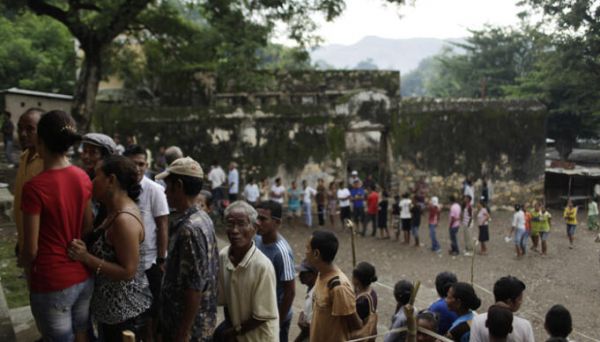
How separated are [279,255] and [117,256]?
1217mm

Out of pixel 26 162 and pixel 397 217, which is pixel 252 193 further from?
pixel 26 162

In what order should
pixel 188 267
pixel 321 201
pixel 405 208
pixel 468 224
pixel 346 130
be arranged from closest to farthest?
1. pixel 188 267
2. pixel 468 224
3. pixel 405 208
4. pixel 321 201
5. pixel 346 130

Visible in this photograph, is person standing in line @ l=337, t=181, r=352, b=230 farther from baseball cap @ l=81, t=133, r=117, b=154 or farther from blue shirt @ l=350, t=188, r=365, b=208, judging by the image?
baseball cap @ l=81, t=133, r=117, b=154

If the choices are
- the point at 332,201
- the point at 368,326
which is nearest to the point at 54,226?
the point at 368,326

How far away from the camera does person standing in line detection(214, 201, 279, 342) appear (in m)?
3.00

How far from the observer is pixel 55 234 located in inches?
108

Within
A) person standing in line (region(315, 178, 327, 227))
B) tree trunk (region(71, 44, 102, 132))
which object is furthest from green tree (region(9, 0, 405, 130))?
person standing in line (region(315, 178, 327, 227))

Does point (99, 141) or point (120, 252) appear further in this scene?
point (99, 141)

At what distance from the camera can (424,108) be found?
1560 cm

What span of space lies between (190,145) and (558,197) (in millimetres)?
11658

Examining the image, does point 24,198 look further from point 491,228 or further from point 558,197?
point 558,197

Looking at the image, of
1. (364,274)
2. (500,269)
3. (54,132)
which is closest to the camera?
(54,132)

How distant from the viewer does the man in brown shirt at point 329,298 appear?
11.1 feet

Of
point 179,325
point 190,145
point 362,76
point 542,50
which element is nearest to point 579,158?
point 542,50
